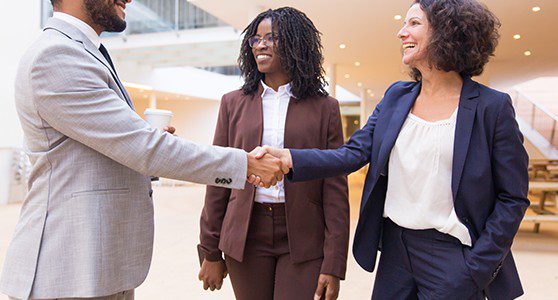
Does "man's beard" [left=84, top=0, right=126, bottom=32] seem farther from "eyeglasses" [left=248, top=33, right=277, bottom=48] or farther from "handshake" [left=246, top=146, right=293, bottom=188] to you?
"handshake" [left=246, top=146, right=293, bottom=188]

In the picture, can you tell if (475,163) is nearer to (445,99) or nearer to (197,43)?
(445,99)

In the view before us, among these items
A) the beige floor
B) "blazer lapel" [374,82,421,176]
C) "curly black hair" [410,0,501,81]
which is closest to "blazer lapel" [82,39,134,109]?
"blazer lapel" [374,82,421,176]

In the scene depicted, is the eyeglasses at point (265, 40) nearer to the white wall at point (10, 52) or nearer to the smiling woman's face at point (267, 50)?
the smiling woman's face at point (267, 50)

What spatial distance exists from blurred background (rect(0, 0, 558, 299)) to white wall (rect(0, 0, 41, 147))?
0.8 inches

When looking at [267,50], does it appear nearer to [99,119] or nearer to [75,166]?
[99,119]

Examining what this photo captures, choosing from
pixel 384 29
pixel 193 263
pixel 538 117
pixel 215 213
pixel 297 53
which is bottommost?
pixel 193 263

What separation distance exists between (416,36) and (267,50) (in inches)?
23.4

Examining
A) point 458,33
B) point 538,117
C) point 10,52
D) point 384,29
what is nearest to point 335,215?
point 458,33

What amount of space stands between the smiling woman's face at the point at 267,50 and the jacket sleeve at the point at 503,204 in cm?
87

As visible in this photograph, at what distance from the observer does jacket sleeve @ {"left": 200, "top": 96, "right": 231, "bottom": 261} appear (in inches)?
72.2

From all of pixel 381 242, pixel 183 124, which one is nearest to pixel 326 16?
pixel 381 242

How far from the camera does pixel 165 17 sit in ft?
42.7

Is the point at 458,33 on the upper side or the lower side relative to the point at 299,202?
upper

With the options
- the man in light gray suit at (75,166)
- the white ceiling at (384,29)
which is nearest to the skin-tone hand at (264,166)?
the man in light gray suit at (75,166)
